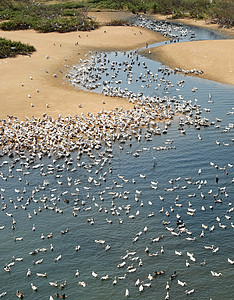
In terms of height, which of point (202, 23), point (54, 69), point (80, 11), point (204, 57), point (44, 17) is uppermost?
point (204, 57)

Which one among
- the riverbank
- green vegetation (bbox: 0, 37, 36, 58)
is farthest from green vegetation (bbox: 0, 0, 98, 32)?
the riverbank

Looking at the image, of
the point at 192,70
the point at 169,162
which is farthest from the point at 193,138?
the point at 192,70

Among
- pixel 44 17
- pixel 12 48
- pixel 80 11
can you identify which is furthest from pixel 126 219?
pixel 80 11

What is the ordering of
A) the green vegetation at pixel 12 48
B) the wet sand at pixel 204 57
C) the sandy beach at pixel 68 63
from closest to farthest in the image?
the sandy beach at pixel 68 63 < the wet sand at pixel 204 57 < the green vegetation at pixel 12 48

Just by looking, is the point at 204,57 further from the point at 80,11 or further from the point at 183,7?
the point at 80,11

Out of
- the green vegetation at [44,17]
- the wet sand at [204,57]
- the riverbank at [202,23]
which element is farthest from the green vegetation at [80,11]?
the wet sand at [204,57]

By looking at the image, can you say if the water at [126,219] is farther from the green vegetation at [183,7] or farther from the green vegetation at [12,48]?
the green vegetation at [183,7]
